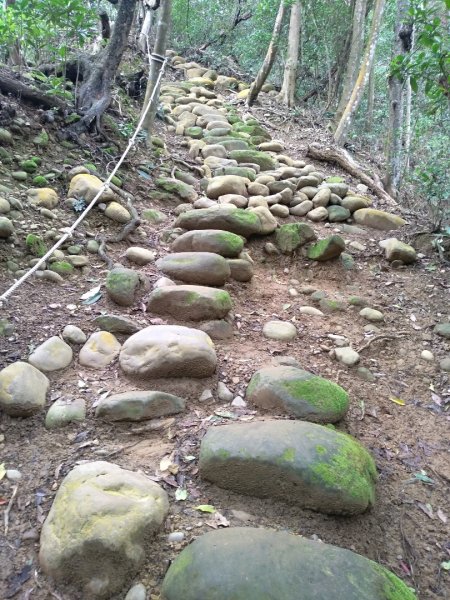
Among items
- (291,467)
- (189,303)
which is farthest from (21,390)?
(291,467)

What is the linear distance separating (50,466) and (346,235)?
131 inches

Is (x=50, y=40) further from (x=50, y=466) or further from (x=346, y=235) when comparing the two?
(x=50, y=466)

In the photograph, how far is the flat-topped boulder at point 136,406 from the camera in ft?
6.62

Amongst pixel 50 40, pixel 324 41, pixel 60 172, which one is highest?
pixel 324 41

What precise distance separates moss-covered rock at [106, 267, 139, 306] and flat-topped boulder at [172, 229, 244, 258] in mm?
679

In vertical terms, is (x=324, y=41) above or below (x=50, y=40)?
above

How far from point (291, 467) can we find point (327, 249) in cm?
235

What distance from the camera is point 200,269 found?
10.1 ft

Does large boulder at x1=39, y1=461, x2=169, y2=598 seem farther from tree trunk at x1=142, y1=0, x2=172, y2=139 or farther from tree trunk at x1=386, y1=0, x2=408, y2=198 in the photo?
tree trunk at x1=386, y1=0, x2=408, y2=198

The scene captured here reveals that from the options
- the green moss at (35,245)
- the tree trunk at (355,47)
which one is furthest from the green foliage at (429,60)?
the tree trunk at (355,47)

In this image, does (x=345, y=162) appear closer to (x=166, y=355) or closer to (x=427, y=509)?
(x=166, y=355)

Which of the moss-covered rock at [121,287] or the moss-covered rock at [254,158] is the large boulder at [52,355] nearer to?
the moss-covered rock at [121,287]

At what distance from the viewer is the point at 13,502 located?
5.41ft

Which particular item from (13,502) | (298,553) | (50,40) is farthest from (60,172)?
(298,553)
